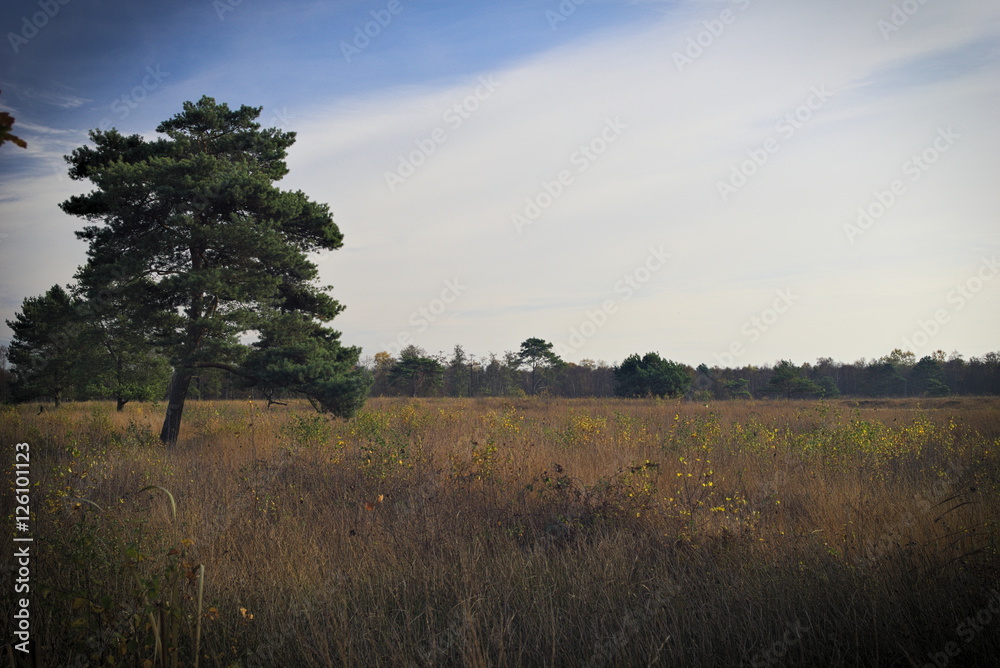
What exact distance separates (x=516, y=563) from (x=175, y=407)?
1006 centimetres

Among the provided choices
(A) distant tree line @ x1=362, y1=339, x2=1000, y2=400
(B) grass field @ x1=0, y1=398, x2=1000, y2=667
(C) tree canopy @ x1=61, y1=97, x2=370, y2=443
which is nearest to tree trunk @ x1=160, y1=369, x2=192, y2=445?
(C) tree canopy @ x1=61, y1=97, x2=370, y2=443

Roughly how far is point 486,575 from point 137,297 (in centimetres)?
1018

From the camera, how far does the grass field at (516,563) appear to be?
2.95 metres

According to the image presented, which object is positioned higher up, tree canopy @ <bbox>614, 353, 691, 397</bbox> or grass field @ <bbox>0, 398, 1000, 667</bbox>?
tree canopy @ <bbox>614, 353, 691, 397</bbox>

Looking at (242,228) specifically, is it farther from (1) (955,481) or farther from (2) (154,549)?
(1) (955,481)

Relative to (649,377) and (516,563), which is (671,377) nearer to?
(649,377)

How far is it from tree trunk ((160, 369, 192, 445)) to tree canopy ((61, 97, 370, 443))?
2 centimetres

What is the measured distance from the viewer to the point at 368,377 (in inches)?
441

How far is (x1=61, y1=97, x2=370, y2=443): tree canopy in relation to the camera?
10.2 metres

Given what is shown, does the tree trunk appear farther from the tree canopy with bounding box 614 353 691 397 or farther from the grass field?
the tree canopy with bounding box 614 353 691 397

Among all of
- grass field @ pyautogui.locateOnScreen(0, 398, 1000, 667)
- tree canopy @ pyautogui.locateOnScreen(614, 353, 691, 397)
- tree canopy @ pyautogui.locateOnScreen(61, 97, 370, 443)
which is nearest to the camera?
grass field @ pyautogui.locateOnScreen(0, 398, 1000, 667)

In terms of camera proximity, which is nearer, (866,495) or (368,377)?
(866,495)

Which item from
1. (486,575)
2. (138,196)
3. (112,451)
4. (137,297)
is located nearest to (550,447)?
(486,575)

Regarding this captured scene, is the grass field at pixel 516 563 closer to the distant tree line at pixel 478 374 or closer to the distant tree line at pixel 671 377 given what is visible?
the distant tree line at pixel 478 374
